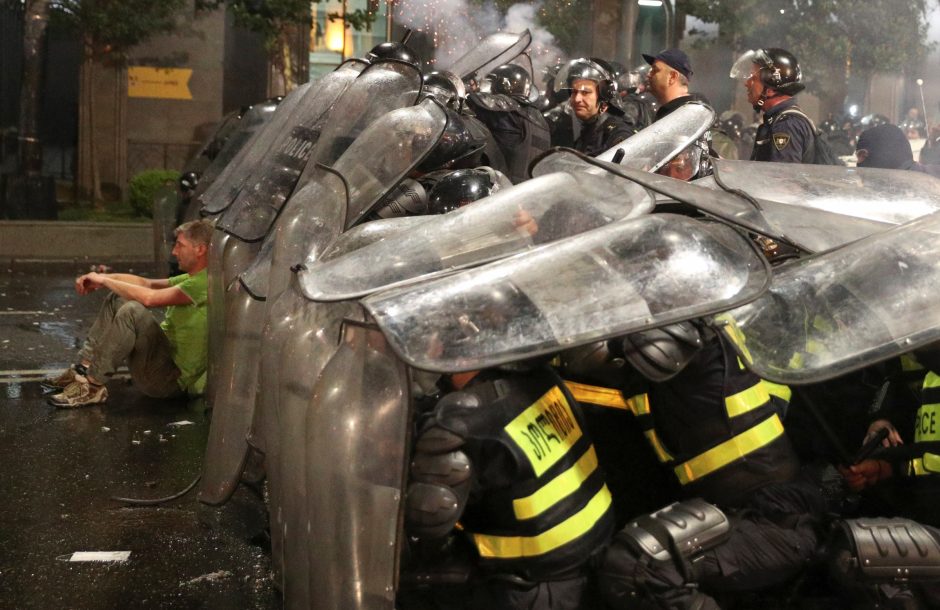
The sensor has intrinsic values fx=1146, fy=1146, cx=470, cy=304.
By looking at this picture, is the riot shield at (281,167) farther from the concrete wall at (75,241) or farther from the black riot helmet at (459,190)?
the concrete wall at (75,241)

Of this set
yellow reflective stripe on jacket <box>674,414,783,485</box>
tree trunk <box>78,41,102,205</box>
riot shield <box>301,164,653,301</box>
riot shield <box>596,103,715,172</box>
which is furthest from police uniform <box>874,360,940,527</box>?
tree trunk <box>78,41,102,205</box>

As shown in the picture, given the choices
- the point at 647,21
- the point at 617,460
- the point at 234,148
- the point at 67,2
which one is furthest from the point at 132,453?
the point at 67,2

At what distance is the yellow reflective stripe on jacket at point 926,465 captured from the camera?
3.19 meters

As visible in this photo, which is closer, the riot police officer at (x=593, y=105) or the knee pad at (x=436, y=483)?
the knee pad at (x=436, y=483)

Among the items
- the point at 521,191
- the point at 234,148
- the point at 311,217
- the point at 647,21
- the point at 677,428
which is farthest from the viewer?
the point at 647,21

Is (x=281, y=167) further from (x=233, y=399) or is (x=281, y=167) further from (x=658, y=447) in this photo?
(x=658, y=447)

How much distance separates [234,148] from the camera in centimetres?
721

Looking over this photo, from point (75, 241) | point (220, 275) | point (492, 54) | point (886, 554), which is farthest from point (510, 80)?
point (75, 241)

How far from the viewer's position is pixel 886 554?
3.00 meters

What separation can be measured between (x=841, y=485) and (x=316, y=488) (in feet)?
5.75

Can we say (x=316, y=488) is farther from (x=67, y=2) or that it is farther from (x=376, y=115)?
(x=67, y=2)

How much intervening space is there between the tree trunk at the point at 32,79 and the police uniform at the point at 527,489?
13.9m

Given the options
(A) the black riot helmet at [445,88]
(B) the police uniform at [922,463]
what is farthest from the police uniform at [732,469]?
(A) the black riot helmet at [445,88]

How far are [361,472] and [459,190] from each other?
1.70m
